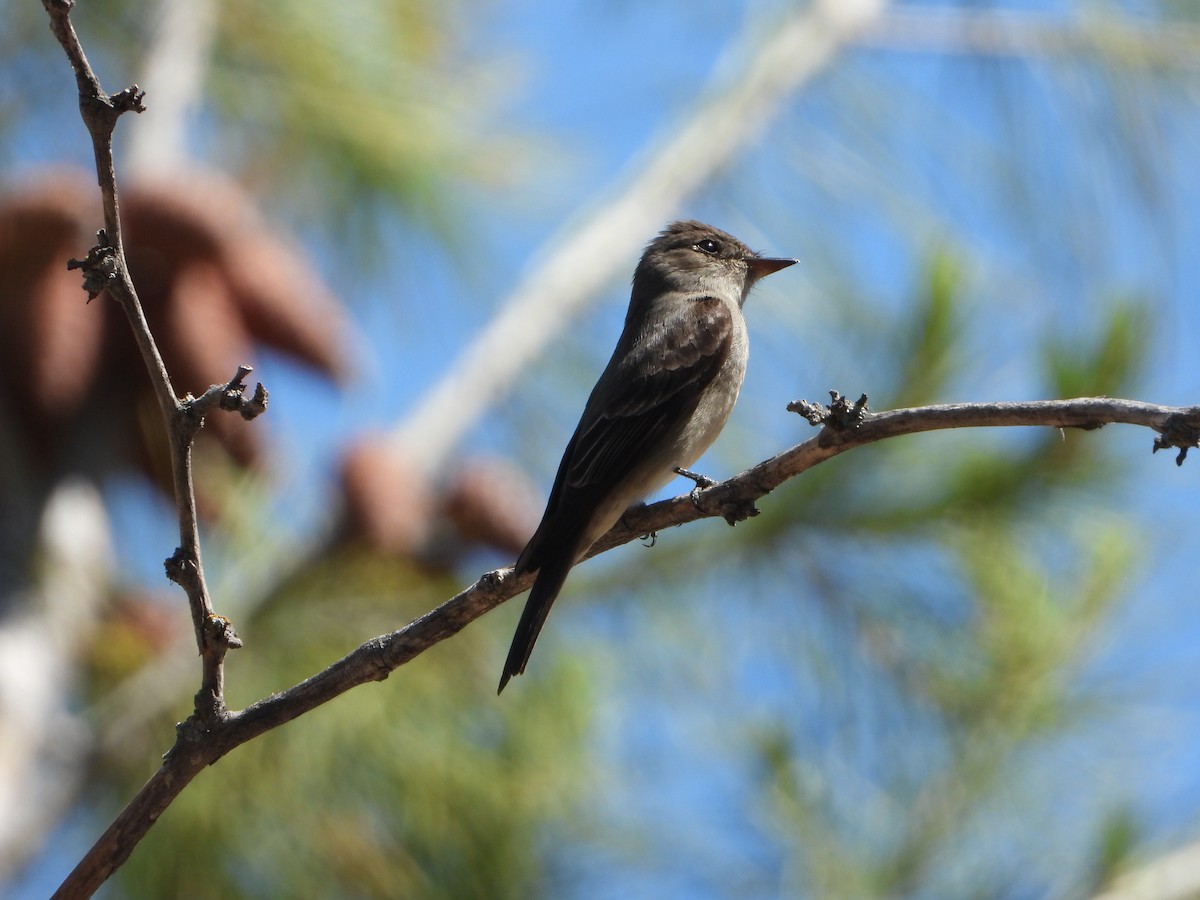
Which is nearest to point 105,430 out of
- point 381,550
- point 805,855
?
point 381,550

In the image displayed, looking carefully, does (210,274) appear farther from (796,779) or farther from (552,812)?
(796,779)

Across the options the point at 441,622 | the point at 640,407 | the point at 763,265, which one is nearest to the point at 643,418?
the point at 640,407

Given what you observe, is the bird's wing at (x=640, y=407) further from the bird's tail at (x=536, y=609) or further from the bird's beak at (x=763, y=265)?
the bird's beak at (x=763, y=265)

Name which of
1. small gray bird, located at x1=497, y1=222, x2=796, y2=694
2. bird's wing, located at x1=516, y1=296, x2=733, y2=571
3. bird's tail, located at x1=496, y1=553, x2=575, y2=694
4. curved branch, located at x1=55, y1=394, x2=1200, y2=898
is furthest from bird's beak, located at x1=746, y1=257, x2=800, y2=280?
curved branch, located at x1=55, y1=394, x2=1200, y2=898

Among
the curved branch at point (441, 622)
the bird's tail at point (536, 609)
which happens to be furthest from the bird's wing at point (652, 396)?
the curved branch at point (441, 622)

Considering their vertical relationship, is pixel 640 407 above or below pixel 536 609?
above

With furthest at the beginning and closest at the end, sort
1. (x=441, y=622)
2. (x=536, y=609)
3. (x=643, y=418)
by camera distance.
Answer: (x=643, y=418) → (x=536, y=609) → (x=441, y=622)

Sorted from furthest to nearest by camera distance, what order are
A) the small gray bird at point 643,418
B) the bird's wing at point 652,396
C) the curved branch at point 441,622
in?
the bird's wing at point 652,396 < the small gray bird at point 643,418 < the curved branch at point 441,622

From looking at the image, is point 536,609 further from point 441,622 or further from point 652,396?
point 652,396
